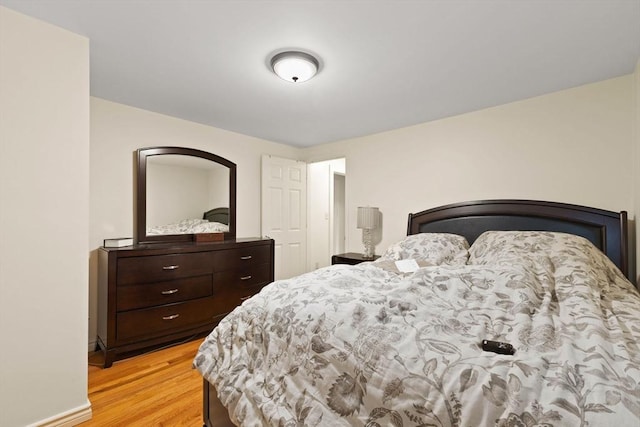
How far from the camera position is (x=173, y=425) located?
1573 millimetres

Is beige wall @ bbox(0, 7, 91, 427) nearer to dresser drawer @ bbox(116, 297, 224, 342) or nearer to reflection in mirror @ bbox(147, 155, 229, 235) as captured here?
dresser drawer @ bbox(116, 297, 224, 342)

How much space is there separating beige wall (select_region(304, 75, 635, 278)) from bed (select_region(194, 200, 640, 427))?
95 centimetres

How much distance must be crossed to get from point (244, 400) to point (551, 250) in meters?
1.99

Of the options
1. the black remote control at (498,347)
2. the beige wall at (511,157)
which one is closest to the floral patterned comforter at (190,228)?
the beige wall at (511,157)

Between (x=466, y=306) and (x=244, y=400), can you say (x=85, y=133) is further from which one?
(x=466, y=306)

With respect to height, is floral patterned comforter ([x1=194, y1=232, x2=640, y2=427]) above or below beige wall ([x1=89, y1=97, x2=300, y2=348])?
below

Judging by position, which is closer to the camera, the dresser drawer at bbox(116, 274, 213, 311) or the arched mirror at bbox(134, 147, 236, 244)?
the dresser drawer at bbox(116, 274, 213, 311)

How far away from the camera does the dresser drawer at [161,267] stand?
2.29 meters

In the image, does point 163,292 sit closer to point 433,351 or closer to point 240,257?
point 240,257

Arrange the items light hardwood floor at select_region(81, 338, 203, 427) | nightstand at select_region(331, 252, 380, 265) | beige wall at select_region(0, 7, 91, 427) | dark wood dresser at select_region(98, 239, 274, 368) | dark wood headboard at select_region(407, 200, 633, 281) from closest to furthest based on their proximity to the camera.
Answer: beige wall at select_region(0, 7, 91, 427) < light hardwood floor at select_region(81, 338, 203, 427) < dark wood headboard at select_region(407, 200, 633, 281) < dark wood dresser at select_region(98, 239, 274, 368) < nightstand at select_region(331, 252, 380, 265)

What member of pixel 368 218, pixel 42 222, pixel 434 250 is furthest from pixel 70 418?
pixel 368 218

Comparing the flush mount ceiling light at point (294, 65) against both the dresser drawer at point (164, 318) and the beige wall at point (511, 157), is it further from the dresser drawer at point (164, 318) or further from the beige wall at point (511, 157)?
the dresser drawer at point (164, 318)

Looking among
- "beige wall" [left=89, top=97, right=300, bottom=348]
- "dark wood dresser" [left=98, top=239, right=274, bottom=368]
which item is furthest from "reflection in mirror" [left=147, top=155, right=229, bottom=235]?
"dark wood dresser" [left=98, top=239, right=274, bottom=368]

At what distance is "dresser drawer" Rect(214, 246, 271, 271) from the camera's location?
2870 millimetres
